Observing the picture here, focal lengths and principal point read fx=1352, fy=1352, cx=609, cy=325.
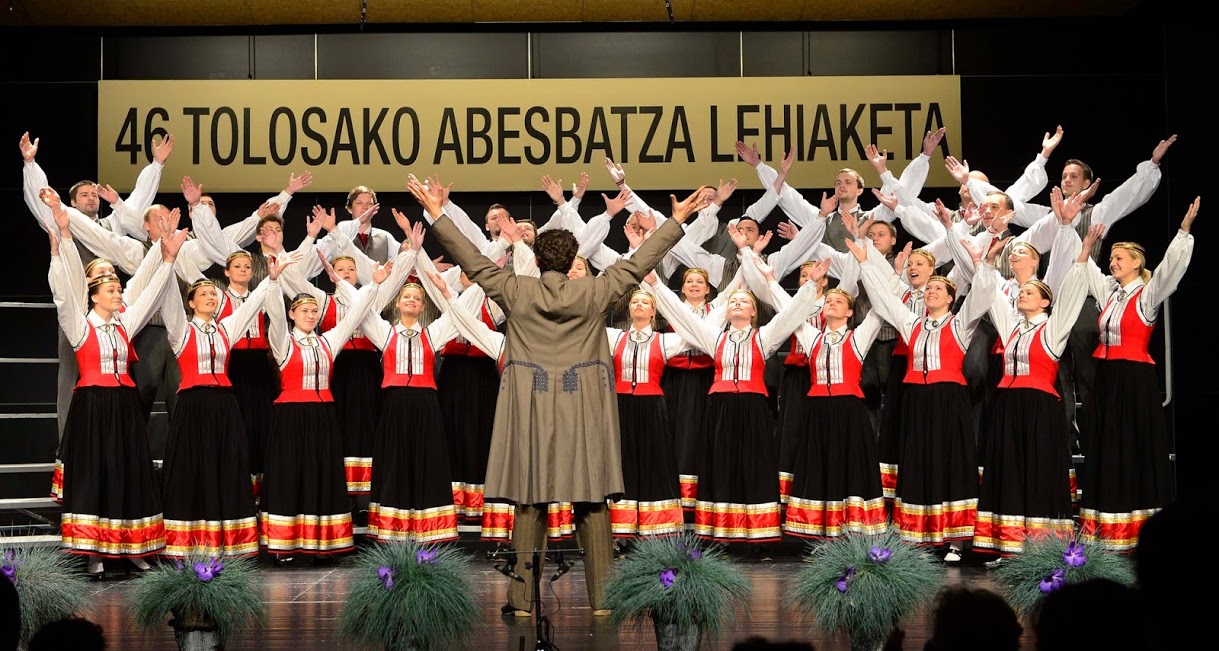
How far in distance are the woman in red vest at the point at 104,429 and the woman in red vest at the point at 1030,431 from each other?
4.07 metres

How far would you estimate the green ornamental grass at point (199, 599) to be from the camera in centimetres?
414

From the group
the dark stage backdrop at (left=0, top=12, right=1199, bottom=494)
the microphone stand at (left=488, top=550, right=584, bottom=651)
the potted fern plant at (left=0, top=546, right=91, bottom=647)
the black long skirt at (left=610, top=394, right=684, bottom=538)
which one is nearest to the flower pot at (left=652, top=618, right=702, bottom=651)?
the microphone stand at (left=488, top=550, right=584, bottom=651)

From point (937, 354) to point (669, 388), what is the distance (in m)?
1.46

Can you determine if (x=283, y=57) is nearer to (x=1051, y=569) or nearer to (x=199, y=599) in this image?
(x=199, y=599)

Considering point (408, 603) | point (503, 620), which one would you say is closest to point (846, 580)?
point (408, 603)

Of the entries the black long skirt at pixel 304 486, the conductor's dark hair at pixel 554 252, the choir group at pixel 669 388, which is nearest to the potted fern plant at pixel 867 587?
the conductor's dark hair at pixel 554 252

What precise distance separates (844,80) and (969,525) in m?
3.60

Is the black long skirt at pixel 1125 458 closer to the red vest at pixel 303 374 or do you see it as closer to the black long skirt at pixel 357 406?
the black long skirt at pixel 357 406

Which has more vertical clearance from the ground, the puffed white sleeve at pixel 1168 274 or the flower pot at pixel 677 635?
the puffed white sleeve at pixel 1168 274

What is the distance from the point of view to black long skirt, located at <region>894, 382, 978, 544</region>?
6668 mm

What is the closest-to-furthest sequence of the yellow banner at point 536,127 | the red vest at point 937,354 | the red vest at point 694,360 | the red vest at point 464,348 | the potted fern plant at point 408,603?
the potted fern plant at point 408,603
the red vest at point 937,354
the red vest at point 694,360
the red vest at point 464,348
the yellow banner at point 536,127

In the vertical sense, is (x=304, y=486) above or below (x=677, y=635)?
above

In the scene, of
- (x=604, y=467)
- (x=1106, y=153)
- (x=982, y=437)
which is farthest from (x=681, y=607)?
(x=1106, y=153)

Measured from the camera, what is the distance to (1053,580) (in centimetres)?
414
